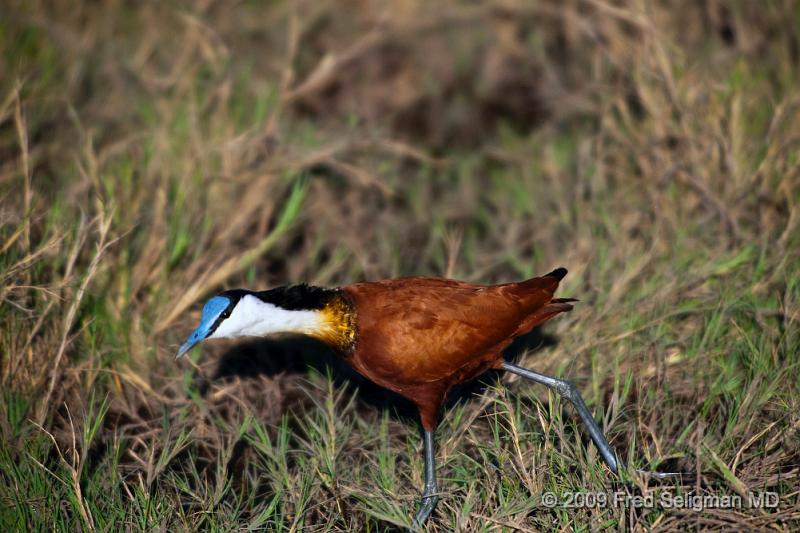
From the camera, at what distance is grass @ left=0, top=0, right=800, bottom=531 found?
3.61 meters

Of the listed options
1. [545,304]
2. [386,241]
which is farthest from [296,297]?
[386,241]

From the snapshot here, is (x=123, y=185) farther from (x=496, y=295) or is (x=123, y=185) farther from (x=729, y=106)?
(x=729, y=106)

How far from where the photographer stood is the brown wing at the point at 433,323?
12.1 ft

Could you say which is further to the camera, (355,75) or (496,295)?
(355,75)

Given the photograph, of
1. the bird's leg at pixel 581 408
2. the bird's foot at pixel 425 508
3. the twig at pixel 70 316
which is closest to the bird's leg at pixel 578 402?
the bird's leg at pixel 581 408

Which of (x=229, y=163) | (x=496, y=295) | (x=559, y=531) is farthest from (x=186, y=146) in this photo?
(x=559, y=531)

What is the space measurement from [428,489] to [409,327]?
0.69m

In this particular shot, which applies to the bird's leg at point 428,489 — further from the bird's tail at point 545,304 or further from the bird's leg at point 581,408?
the bird's tail at point 545,304

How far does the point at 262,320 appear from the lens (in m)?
3.73

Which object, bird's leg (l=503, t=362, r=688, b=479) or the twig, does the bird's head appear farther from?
bird's leg (l=503, t=362, r=688, b=479)

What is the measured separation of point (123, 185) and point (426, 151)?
2510mm

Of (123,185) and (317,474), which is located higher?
(123,185)

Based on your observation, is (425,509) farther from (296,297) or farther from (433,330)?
(296,297)

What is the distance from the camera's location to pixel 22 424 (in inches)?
154
